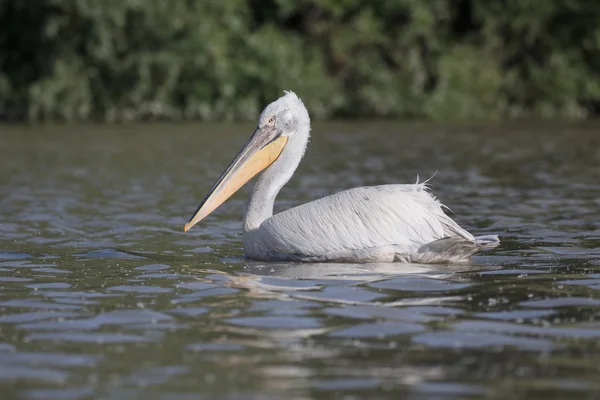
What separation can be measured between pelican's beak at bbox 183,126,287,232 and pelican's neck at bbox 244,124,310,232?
0.06 m

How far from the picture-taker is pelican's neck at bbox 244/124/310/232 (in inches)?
270

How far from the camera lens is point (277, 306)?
5.07 m

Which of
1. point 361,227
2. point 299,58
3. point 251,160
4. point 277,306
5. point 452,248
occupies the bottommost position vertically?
point 277,306

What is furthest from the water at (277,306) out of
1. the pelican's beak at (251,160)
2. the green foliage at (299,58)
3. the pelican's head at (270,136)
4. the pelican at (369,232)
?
the green foliage at (299,58)

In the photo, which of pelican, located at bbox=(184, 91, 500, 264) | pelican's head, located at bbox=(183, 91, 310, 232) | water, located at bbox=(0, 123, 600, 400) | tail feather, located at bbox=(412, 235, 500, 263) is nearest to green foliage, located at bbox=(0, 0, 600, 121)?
water, located at bbox=(0, 123, 600, 400)

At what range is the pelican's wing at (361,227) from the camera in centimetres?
636

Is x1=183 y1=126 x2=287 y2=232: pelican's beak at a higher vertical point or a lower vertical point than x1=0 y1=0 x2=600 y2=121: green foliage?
lower

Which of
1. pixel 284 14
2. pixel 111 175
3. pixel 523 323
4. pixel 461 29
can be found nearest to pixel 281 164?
pixel 523 323

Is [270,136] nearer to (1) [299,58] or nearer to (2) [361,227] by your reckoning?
(2) [361,227]

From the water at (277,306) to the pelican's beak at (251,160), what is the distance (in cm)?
41

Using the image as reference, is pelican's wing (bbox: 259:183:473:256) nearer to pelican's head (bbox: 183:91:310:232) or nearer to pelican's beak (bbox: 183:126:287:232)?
pelican's beak (bbox: 183:126:287:232)

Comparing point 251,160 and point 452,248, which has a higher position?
point 251,160

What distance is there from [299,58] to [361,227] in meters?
15.5

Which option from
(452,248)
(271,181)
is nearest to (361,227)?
(452,248)
